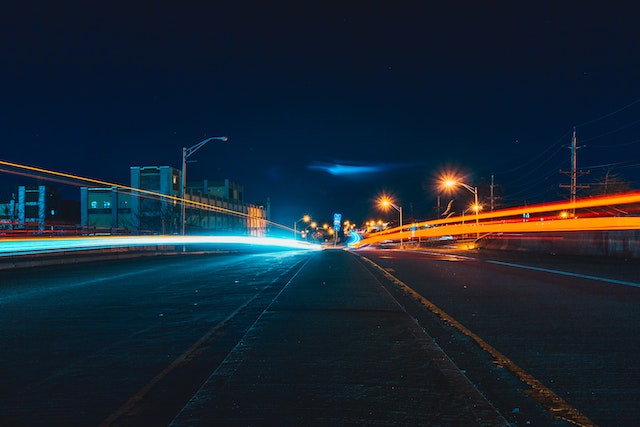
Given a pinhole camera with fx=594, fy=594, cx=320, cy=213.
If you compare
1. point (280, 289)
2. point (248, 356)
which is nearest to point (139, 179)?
point (280, 289)

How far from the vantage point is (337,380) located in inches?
247

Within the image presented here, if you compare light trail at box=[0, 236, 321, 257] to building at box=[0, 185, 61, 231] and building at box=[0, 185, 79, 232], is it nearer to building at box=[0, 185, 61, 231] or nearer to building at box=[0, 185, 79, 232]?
building at box=[0, 185, 79, 232]

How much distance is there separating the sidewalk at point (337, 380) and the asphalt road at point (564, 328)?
504 millimetres

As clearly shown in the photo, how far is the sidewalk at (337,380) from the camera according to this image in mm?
5055

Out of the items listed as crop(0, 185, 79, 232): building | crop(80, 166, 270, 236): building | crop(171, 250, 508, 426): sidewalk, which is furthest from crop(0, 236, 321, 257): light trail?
crop(0, 185, 79, 232): building

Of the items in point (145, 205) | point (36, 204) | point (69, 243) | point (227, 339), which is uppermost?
point (36, 204)

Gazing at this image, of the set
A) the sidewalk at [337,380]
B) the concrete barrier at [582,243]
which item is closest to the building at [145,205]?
the concrete barrier at [582,243]

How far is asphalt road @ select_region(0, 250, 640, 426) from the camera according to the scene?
550cm

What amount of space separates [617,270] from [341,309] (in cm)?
1292

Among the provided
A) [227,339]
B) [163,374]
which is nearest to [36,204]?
[227,339]

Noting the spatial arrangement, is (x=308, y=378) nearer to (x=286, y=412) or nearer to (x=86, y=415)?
(x=286, y=412)

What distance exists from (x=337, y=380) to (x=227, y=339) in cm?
282

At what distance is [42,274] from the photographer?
69.9 feet

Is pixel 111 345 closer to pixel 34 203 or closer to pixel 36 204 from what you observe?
pixel 36 204
